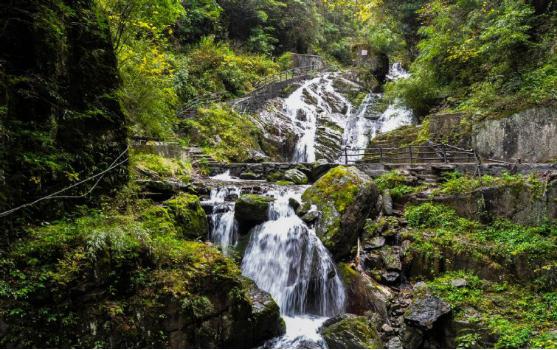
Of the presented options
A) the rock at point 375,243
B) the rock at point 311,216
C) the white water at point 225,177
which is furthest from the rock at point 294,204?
the white water at point 225,177

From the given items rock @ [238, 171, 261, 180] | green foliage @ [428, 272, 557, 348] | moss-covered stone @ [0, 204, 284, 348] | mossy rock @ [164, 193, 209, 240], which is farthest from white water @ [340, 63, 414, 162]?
moss-covered stone @ [0, 204, 284, 348]

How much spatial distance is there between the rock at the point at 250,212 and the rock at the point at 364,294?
2648 mm

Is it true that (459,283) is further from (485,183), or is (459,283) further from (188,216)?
(188,216)

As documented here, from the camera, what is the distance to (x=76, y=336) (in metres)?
4.53

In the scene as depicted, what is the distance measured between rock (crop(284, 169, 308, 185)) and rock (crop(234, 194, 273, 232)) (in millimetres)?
4038

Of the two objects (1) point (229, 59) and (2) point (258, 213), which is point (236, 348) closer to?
(2) point (258, 213)

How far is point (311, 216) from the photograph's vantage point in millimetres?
9922

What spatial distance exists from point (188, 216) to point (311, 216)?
11.2 feet

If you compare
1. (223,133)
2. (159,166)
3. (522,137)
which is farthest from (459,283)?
(223,133)

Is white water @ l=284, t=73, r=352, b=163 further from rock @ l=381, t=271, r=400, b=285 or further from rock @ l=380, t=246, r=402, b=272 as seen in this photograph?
rock @ l=381, t=271, r=400, b=285

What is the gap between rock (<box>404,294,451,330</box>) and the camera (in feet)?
21.8

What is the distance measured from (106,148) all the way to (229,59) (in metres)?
18.9

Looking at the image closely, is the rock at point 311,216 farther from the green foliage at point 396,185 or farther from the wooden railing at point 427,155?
the wooden railing at point 427,155

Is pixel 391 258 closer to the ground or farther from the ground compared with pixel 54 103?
closer to the ground
